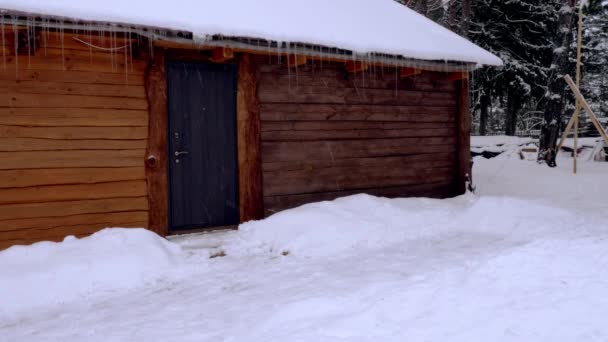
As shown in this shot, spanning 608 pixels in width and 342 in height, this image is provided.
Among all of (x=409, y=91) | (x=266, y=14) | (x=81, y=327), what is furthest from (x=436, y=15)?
(x=81, y=327)

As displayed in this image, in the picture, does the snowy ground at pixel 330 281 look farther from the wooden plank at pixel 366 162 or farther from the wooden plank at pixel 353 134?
the wooden plank at pixel 353 134

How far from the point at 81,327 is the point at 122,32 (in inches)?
144

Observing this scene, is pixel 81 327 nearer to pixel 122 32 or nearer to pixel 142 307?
pixel 142 307

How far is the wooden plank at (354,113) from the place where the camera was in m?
7.07

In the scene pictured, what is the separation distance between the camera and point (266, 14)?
683 centimetres

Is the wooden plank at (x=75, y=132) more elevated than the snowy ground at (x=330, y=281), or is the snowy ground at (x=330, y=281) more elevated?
the wooden plank at (x=75, y=132)

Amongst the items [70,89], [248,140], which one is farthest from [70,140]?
[248,140]

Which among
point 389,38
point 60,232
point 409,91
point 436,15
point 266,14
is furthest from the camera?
point 436,15

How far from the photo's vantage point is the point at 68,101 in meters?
5.57

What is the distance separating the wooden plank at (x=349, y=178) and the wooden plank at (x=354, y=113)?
81cm

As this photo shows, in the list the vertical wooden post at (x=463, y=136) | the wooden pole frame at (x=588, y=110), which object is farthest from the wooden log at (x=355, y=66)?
the wooden pole frame at (x=588, y=110)

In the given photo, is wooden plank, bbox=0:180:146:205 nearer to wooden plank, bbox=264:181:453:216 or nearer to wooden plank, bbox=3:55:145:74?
wooden plank, bbox=3:55:145:74

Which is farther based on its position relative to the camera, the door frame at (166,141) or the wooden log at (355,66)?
the wooden log at (355,66)

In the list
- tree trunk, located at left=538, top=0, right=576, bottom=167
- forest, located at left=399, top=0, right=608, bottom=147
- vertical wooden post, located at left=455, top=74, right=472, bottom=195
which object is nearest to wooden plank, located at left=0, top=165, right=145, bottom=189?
vertical wooden post, located at left=455, top=74, right=472, bottom=195
